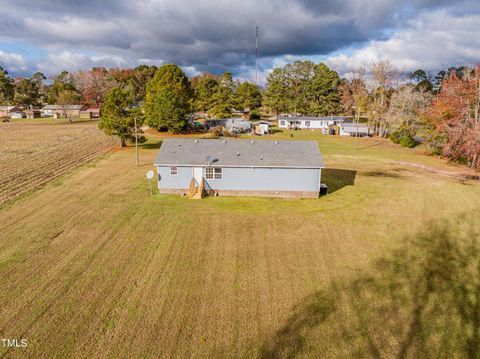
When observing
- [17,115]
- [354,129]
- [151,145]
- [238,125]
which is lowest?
[151,145]

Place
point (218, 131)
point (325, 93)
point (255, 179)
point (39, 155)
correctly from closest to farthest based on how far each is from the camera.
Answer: point (255, 179) → point (39, 155) → point (218, 131) → point (325, 93)

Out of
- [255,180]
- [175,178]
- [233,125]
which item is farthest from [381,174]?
[233,125]

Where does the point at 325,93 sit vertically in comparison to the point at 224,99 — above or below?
above

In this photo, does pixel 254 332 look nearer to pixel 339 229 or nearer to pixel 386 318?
pixel 386 318

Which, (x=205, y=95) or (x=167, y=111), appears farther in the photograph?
(x=205, y=95)

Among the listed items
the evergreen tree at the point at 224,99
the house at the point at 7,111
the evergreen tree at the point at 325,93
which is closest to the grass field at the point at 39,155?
the evergreen tree at the point at 224,99

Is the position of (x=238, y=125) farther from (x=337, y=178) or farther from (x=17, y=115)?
(x=17, y=115)

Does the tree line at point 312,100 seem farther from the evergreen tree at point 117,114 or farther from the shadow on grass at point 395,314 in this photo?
the shadow on grass at point 395,314
